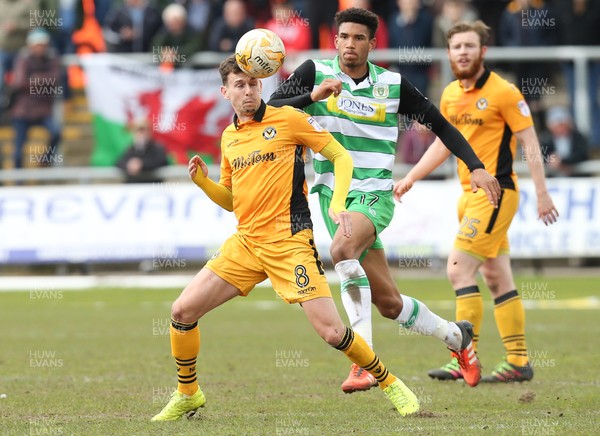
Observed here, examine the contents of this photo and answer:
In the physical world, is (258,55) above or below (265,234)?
above

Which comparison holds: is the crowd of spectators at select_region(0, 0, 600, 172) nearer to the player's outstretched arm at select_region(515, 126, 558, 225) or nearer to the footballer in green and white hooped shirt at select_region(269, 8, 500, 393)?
the player's outstretched arm at select_region(515, 126, 558, 225)

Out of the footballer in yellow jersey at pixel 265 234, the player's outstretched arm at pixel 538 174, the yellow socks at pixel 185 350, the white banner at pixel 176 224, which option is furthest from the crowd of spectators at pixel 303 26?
the yellow socks at pixel 185 350

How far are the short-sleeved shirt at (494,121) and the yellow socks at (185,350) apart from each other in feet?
10.5

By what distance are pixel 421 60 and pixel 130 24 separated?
17.9 ft

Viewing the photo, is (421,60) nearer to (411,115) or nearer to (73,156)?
(73,156)

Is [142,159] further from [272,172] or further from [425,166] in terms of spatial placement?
[272,172]

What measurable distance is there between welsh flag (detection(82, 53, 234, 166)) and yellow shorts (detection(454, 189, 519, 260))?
39.5 feet

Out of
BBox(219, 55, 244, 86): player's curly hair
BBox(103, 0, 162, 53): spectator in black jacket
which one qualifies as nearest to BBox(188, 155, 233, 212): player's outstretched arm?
BBox(219, 55, 244, 86): player's curly hair

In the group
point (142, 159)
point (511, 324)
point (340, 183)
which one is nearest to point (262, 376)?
point (511, 324)

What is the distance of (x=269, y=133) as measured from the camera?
7.81 meters

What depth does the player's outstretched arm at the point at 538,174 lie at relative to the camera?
9617mm

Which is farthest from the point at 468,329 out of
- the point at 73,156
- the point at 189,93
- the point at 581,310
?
the point at 73,156

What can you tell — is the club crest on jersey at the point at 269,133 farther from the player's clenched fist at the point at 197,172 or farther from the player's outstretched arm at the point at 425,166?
the player's outstretched arm at the point at 425,166

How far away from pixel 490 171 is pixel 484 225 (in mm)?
455
